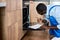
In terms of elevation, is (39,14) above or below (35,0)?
below

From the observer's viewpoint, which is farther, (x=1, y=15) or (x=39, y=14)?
(x=39, y=14)

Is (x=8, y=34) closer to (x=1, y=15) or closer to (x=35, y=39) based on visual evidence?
(x=1, y=15)

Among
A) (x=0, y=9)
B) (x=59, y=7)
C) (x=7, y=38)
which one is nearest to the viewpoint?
(x=0, y=9)

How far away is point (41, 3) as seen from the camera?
3559 mm

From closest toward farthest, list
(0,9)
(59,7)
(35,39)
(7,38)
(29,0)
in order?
(0,9) → (7,38) → (35,39) → (59,7) → (29,0)

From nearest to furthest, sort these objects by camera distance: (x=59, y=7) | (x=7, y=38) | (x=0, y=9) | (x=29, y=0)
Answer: (x=0, y=9) < (x=7, y=38) < (x=59, y=7) < (x=29, y=0)

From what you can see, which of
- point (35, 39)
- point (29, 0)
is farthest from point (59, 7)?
point (29, 0)

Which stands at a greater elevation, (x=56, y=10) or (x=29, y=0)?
(x=29, y=0)

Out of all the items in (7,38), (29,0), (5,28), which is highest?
(29,0)

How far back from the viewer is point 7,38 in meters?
1.47

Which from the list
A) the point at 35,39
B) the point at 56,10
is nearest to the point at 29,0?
the point at 56,10

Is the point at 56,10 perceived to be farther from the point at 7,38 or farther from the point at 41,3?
the point at 7,38

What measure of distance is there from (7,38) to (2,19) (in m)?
0.23

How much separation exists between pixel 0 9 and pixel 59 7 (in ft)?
5.36
